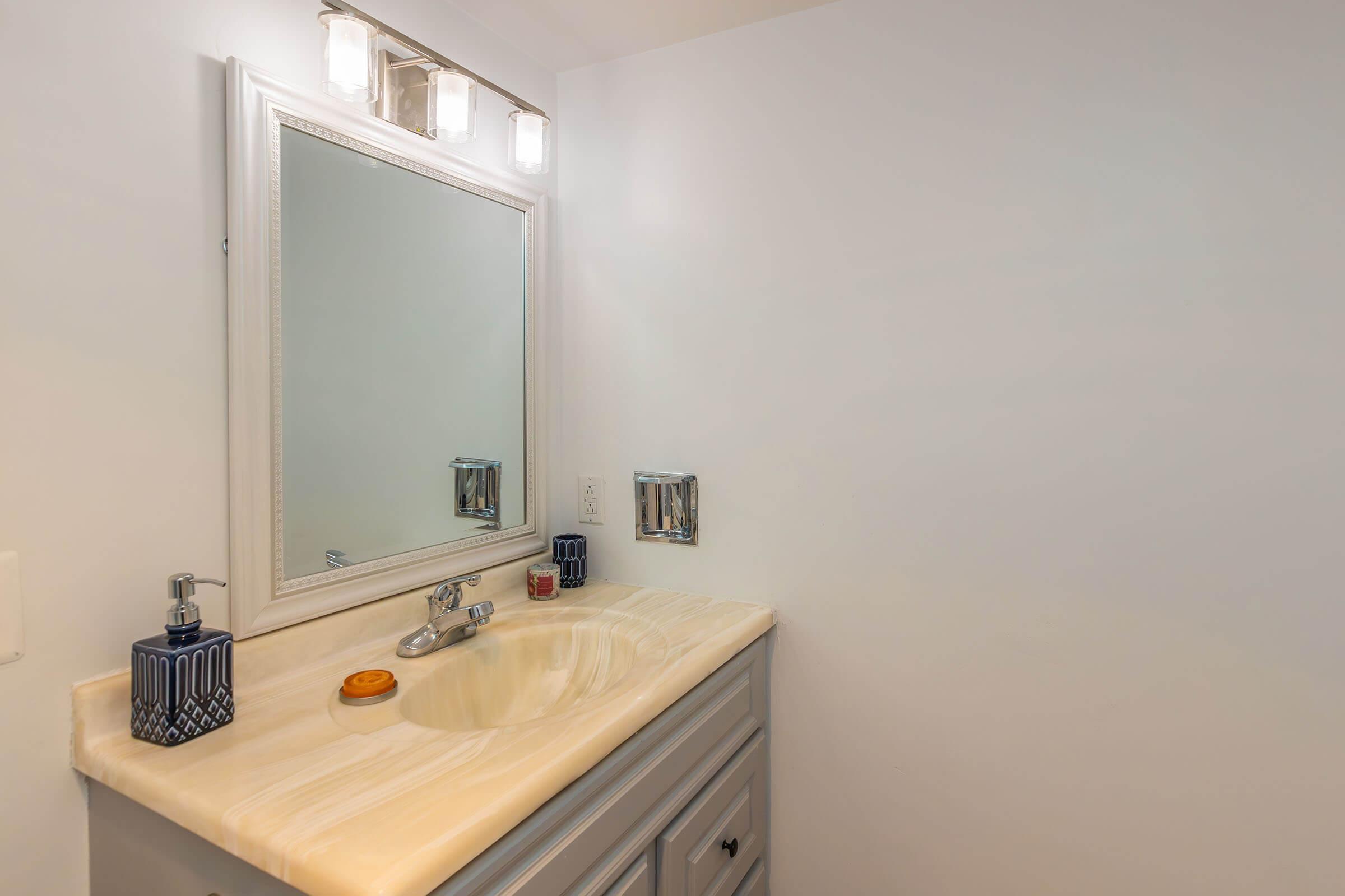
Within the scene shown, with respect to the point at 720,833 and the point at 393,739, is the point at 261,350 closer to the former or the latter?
the point at 393,739

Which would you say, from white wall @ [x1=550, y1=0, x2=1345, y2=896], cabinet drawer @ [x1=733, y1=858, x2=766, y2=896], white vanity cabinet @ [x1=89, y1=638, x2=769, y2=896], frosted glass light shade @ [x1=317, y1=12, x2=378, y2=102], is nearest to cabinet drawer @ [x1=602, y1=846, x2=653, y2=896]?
white vanity cabinet @ [x1=89, y1=638, x2=769, y2=896]

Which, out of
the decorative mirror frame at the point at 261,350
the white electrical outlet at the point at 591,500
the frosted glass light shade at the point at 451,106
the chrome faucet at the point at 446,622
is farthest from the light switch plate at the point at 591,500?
the frosted glass light shade at the point at 451,106

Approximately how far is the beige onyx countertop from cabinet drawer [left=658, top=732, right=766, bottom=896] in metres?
0.22

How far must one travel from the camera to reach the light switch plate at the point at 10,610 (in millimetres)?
790

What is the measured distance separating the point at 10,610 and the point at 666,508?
1.08 m

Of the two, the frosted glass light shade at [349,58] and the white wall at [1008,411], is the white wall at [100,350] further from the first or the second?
the white wall at [1008,411]

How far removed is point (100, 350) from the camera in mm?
875

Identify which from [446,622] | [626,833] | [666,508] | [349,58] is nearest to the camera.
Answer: [626,833]

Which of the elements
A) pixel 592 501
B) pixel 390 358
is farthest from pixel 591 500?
pixel 390 358

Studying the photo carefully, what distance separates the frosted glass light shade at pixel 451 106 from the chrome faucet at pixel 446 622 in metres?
0.84

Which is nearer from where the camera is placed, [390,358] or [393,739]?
[393,739]

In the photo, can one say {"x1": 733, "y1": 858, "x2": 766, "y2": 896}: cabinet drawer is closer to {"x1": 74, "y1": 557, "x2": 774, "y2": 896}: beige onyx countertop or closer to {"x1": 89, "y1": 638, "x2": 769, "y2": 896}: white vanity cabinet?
{"x1": 89, "y1": 638, "x2": 769, "y2": 896}: white vanity cabinet

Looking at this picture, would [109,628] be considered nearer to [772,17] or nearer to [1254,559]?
[772,17]

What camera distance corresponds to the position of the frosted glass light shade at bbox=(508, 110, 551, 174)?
141 cm
